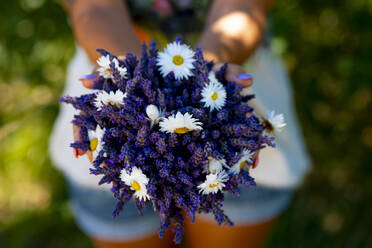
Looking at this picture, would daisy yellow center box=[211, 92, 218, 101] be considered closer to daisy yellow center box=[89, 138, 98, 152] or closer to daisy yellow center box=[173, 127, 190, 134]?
daisy yellow center box=[173, 127, 190, 134]

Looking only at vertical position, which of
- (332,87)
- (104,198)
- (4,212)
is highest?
(332,87)

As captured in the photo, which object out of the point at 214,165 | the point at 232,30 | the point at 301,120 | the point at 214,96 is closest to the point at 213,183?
the point at 214,165

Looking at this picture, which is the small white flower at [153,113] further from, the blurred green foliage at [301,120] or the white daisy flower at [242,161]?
the blurred green foliage at [301,120]

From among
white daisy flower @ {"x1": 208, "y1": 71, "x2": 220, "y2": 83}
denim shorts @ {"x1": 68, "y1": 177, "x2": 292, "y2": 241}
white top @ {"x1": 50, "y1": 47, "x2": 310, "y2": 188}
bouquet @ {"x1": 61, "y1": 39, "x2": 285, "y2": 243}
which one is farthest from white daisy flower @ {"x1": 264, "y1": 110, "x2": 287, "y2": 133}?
denim shorts @ {"x1": 68, "y1": 177, "x2": 292, "y2": 241}

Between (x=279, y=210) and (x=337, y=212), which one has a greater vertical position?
(x=337, y=212)

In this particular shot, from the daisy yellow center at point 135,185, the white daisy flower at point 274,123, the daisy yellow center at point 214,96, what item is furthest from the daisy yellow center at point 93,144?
the white daisy flower at point 274,123

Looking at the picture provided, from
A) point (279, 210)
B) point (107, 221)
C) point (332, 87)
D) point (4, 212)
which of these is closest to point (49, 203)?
point (4, 212)

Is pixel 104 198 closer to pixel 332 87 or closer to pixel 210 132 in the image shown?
pixel 210 132

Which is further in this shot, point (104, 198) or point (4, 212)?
point (4, 212)
